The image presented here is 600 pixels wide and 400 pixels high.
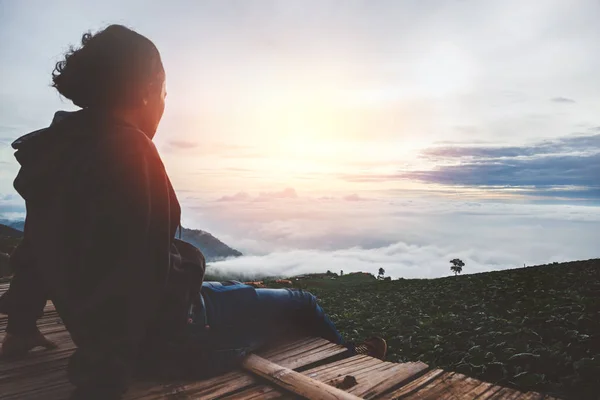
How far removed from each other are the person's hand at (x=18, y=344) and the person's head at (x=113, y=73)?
2683 millimetres

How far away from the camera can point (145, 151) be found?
2.72 meters

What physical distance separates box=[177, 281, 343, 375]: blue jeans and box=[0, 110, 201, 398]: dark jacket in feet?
2.56

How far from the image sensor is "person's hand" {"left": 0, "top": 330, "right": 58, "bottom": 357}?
13.1ft

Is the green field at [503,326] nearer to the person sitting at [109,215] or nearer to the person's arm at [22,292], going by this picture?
the person sitting at [109,215]

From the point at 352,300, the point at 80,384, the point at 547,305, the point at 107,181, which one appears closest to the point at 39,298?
the point at 80,384

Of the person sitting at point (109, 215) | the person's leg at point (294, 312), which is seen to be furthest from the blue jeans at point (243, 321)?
the person sitting at point (109, 215)

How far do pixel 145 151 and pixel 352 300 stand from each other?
41.1 ft

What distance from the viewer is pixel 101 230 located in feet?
8.55

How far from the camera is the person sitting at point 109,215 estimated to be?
2619 millimetres

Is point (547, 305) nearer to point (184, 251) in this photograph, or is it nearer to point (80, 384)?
point (184, 251)

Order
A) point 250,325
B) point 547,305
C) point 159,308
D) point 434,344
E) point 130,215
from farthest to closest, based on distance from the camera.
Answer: point 547,305
point 434,344
point 250,325
point 159,308
point 130,215

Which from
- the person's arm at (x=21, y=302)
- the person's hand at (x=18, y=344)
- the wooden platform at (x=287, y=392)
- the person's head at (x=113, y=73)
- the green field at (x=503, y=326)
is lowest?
the green field at (x=503, y=326)

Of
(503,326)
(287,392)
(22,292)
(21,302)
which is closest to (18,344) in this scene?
(21,302)

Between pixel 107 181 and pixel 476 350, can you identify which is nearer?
Result: pixel 107 181
